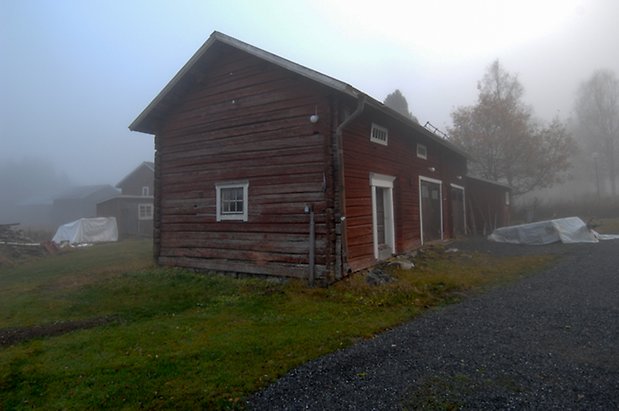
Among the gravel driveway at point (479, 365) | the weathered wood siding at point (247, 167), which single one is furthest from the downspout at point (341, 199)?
the gravel driveway at point (479, 365)

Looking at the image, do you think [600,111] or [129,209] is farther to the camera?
[600,111]

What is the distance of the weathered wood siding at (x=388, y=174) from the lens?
9703mm

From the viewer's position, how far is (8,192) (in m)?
94.5

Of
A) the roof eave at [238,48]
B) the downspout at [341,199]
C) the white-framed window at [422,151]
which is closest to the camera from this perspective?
the roof eave at [238,48]

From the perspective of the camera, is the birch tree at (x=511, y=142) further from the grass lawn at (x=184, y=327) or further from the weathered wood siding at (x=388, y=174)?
the grass lawn at (x=184, y=327)

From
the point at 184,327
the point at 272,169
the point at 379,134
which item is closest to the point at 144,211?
the point at 272,169

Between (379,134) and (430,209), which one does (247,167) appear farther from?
(430,209)

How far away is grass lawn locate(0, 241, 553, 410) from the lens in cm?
408

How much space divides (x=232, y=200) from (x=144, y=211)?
2405cm

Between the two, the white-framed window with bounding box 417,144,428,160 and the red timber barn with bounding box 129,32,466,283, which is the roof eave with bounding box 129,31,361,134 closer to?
the red timber barn with bounding box 129,32,466,283

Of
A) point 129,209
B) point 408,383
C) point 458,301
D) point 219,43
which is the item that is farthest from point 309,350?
point 129,209

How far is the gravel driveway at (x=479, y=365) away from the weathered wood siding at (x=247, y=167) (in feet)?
12.5

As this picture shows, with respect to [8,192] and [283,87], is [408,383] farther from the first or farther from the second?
[8,192]

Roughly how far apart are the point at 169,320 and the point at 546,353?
579cm
